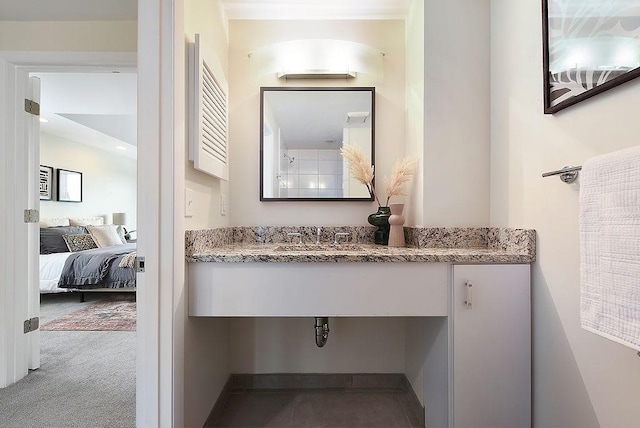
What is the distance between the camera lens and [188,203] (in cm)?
136

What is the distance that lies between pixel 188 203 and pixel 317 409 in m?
1.32

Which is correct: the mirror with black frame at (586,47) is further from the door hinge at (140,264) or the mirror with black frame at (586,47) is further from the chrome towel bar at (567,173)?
the door hinge at (140,264)

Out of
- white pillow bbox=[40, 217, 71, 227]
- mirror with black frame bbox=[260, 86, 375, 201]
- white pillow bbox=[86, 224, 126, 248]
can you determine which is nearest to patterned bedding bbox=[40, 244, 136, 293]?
white pillow bbox=[86, 224, 126, 248]

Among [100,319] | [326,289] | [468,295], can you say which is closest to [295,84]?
[326,289]

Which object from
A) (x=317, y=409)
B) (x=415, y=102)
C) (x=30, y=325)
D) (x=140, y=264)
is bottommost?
(x=317, y=409)

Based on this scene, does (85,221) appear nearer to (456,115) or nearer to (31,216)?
(31,216)

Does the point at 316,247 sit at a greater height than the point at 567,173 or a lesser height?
lesser

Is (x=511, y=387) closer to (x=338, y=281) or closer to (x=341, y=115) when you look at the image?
(x=338, y=281)

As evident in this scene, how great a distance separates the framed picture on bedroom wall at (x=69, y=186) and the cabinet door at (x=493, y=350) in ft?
19.8

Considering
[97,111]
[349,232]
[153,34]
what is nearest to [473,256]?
[349,232]

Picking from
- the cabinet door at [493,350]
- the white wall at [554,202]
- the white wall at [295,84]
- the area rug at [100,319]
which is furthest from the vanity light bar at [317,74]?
the area rug at [100,319]

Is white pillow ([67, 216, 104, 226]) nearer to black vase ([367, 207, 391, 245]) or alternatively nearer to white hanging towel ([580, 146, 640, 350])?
black vase ([367, 207, 391, 245])

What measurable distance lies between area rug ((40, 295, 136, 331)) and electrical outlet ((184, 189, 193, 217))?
2.22m

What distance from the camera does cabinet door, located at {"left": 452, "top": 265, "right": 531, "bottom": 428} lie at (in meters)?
1.30
